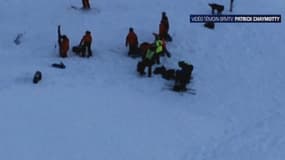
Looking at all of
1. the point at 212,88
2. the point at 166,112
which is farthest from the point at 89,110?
the point at 212,88

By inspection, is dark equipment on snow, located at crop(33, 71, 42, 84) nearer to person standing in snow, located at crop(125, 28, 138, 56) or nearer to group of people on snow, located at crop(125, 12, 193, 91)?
group of people on snow, located at crop(125, 12, 193, 91)

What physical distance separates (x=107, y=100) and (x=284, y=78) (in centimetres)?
819

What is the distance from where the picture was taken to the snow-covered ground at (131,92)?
→ 789 inches

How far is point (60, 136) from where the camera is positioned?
19.9 m

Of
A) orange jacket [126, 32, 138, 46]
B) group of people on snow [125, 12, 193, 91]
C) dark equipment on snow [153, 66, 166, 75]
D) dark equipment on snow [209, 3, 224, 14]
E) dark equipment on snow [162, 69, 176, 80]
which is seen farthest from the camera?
dark equipment on snow [209, 3, 224, 14]

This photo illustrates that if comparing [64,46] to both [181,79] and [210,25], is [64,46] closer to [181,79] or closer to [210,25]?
[181,79]

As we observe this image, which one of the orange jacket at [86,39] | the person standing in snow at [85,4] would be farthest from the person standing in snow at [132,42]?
the person standing in snow at [85,4]

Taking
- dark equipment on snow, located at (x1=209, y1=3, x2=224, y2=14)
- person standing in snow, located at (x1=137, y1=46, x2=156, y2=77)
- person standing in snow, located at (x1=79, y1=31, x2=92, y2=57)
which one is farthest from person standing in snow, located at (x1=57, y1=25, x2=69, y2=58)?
dark equipment on snow, located at (x1=209, y1=3, x2=224, y2=14)

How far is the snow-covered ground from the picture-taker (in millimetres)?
20031

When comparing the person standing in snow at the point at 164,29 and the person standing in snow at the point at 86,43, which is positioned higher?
the person standing in snow at the point at 164,29

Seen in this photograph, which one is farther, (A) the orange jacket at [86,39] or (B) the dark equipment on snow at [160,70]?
(A) the orange jacket at [86,39]

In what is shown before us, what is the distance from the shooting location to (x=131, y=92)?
2306 cm

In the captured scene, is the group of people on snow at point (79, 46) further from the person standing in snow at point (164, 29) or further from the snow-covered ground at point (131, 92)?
the person standing in snow at point (164, 29)

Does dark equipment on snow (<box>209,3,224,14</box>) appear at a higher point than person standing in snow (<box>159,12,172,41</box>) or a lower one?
higher
